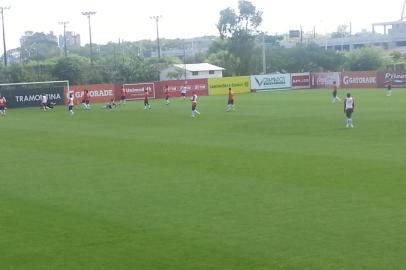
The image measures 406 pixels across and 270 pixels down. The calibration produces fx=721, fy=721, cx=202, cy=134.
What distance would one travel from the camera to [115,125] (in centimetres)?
3981

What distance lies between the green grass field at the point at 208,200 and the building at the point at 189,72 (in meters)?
73.0

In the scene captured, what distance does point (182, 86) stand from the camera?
72.6 m

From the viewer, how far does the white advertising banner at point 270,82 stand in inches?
3103

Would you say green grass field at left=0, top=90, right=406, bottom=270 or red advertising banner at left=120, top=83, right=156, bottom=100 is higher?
red advertising banner at left=120, top=83, right=156, bottom=100

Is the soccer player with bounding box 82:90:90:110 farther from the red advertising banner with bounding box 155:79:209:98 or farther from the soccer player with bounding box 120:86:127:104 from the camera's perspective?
the red advertising banner with bounding box 155:79:209:98

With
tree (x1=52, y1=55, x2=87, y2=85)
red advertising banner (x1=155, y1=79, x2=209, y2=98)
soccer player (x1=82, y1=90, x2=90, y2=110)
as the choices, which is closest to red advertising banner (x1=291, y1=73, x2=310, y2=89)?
red advertising banner (x1=155, y1=79, x2=209, y2=98)

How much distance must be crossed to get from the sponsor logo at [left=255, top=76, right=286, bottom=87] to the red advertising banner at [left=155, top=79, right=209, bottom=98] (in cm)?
694

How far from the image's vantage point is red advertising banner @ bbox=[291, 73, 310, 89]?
268 feet

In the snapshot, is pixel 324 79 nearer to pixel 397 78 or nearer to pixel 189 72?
pixel 397 78

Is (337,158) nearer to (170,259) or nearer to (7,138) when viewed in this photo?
(170,259)

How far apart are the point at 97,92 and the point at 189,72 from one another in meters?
44.8

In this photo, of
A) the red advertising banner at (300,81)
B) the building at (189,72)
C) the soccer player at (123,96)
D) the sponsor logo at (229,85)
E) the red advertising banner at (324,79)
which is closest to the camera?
the soccer player at (123,96)

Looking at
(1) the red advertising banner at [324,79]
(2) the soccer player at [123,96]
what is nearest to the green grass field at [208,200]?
(2) the soccer player at [123,96]

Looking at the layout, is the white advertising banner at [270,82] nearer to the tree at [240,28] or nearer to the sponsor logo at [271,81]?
the sponsor logo at [271,81]
